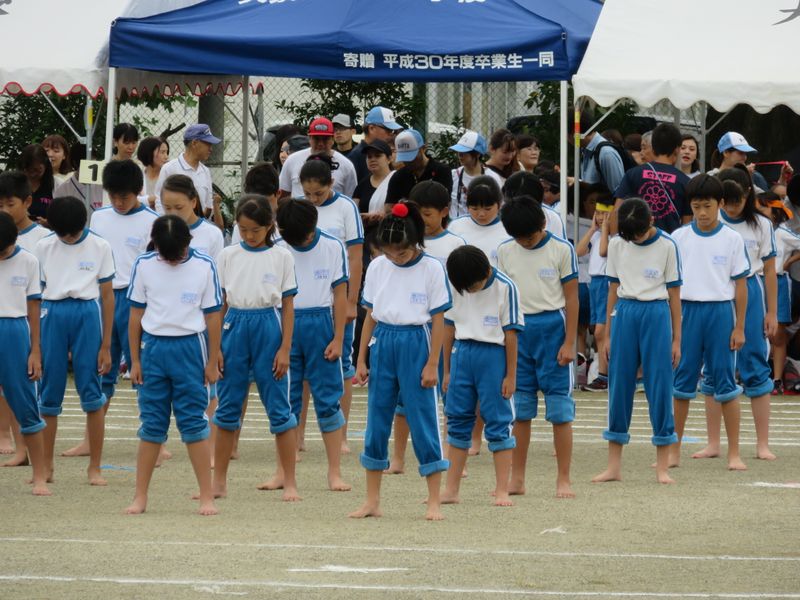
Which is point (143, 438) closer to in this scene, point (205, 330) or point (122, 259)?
point (205, 330)

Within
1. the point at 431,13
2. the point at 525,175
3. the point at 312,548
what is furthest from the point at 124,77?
the point at 312,548

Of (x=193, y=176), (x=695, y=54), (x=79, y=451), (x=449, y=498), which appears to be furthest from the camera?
(x=695, y=54)

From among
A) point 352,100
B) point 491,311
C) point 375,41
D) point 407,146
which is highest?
point 375,41

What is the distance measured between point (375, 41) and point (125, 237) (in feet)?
14.6

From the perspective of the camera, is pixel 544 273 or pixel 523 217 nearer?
pixel 523 217

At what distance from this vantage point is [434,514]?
8398mm

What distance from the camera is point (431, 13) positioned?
48.3 feet

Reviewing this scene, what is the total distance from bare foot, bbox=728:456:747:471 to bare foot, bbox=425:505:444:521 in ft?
8.99

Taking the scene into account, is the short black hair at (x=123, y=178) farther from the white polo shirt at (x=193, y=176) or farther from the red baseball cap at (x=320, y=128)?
the red baseball cap at (x=320, y=128)

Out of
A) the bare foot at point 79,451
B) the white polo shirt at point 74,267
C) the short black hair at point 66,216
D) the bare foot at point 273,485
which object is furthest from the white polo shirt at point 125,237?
the bare foot at point 273,485

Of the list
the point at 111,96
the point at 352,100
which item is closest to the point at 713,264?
the point at 111,96

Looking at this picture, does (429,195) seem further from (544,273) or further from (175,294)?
(175,294)

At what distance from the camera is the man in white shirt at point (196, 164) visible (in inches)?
502

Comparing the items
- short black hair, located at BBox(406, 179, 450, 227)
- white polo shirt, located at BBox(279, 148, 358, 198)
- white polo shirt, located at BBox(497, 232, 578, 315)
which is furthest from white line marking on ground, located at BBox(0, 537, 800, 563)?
white polo shirt, located at BBox(279, 148, 358, 198)
